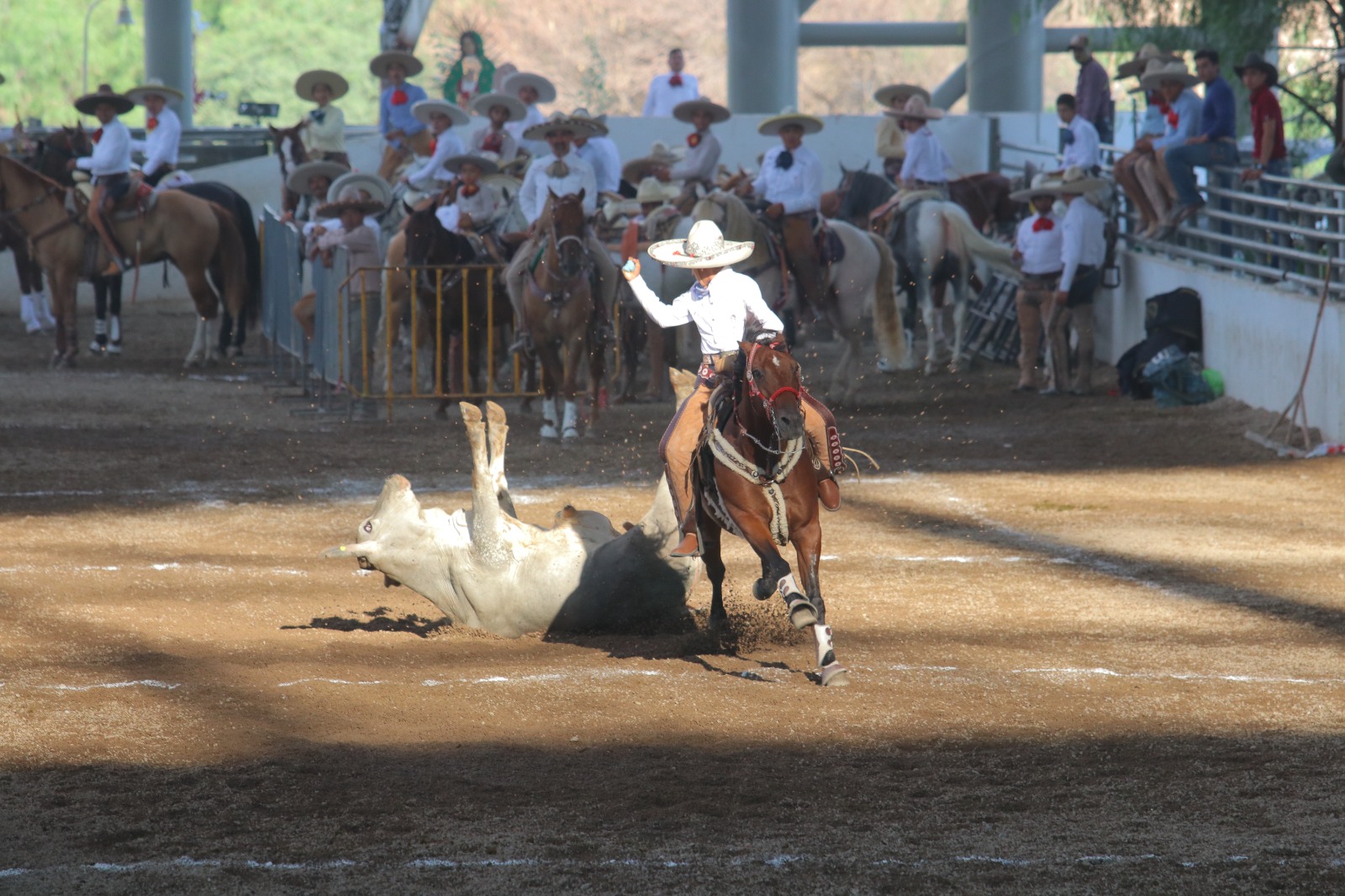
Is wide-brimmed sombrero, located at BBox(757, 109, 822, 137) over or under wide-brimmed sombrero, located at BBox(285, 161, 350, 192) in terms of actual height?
over

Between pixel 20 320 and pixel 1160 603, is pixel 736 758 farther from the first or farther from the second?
pixel 20 320

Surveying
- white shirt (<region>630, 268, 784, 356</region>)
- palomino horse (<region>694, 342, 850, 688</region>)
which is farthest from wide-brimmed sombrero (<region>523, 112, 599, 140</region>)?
palomino horse (<region>694, 342, 850, 688</region>)

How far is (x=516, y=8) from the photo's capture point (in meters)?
91.3

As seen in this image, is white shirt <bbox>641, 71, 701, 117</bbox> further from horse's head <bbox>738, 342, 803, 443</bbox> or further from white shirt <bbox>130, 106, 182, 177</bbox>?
horse's head <bbox>738, 342, 803, 443</bbox>

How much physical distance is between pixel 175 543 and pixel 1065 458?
778cm

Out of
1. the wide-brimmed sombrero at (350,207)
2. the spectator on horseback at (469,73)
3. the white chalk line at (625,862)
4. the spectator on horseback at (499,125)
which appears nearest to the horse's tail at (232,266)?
the spectator on horseback at (499,125)

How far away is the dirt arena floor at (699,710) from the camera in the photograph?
5633 millimetres

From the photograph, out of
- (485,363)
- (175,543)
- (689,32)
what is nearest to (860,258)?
(485,363)

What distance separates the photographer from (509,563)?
8703 millimetres

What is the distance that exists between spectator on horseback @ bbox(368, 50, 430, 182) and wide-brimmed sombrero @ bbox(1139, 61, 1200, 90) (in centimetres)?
970

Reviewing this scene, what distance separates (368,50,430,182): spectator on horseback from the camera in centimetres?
2409

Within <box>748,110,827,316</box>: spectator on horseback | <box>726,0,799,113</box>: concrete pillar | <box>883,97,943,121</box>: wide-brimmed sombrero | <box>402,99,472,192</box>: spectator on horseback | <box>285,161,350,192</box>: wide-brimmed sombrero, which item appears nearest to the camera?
<box>748,110,827,316</box>: spectator on horseback

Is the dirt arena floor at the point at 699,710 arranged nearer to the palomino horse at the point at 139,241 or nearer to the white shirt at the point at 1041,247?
the white shirt at the point at 1041,247

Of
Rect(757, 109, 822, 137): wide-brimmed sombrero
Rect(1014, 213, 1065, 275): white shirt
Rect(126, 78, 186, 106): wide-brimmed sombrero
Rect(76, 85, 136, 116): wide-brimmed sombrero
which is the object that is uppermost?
Rect(126, 78, 186, 106): wide-brimmed sombrero
